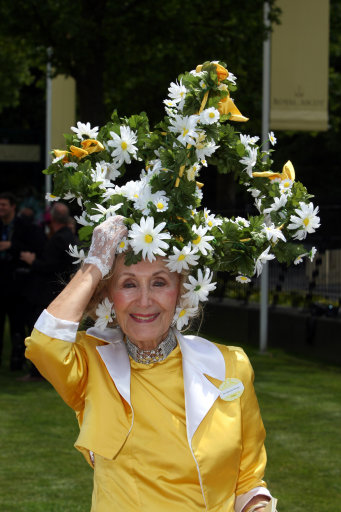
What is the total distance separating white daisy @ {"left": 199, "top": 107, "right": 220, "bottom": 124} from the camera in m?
3.22

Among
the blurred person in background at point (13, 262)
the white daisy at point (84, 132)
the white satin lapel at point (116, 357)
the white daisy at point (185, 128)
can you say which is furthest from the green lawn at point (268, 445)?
the white daisy at point (185, 128)

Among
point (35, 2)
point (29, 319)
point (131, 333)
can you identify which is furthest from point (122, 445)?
point (35, 2)

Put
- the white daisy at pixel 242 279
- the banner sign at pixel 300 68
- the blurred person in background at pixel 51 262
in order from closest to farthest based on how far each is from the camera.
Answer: the white daisy at pixel 242 279 → the blurred person in background at pixel 51 262 → the banner sign at pixel 300 68

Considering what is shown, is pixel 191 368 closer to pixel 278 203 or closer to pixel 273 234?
pixel 273 234

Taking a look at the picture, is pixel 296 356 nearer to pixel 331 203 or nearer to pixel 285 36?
pixel 331 203

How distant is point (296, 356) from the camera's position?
1302 cm

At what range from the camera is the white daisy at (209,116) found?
10.6 ft

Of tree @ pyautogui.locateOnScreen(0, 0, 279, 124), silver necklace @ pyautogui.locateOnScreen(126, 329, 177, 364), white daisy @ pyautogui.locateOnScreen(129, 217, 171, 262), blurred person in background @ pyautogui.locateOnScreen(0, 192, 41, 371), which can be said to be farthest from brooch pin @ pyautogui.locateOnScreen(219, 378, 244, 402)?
tree @ pyautogui.locateOnScreen(0, 0, 279, 124)

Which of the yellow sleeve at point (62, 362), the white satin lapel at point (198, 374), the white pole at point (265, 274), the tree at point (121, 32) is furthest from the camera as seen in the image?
the tree at point (121, 32)

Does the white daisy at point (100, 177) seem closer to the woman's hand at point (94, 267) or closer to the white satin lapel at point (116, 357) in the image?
the woman's hand at point (94, 267)

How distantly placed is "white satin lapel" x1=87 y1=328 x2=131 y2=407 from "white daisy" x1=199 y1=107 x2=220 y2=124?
79cm

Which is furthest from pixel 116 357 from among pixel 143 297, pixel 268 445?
pixel 268 445

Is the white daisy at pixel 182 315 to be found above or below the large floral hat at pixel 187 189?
below

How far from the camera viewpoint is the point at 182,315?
11.1ft
